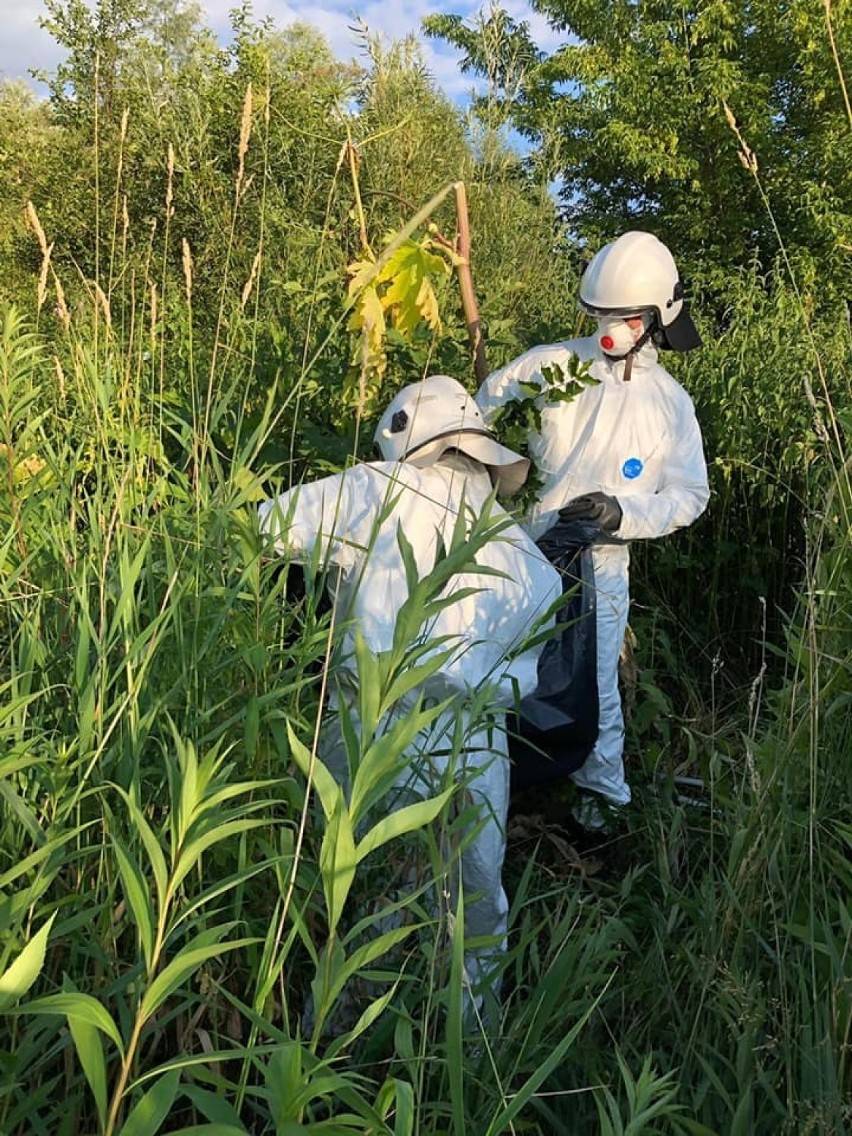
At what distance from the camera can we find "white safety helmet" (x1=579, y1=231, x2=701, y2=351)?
3.12m

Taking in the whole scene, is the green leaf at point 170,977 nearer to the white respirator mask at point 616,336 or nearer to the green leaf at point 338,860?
the green leaf at point 338,860

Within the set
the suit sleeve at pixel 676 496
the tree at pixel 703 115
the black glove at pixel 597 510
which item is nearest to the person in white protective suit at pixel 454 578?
the black glove at pixel 597 510

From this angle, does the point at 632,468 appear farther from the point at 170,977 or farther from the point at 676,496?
the point at 170,977

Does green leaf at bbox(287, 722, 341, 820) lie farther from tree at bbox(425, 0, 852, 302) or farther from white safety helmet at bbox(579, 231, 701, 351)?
tree at bbox(425, 0, 852, 302)

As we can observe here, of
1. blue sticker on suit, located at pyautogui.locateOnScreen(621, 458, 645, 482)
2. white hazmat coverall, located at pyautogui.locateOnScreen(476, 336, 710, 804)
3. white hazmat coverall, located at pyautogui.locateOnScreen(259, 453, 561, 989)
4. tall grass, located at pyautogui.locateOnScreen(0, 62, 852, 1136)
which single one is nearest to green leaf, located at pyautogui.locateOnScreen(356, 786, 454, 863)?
tall grass, located at pyautogui.locateOnScreen(0, 62, 852, 1136)

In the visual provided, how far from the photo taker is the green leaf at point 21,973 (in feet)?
2.60

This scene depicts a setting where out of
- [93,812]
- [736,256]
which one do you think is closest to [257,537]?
[93,812]

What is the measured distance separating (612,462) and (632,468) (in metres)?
0.07

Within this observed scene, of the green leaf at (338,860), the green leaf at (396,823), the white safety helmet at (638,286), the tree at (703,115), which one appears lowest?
the green leaf at (338,860)

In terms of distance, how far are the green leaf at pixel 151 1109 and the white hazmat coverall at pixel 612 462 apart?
2.26 metres

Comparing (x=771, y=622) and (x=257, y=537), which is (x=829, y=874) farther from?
(x=771, y=622)

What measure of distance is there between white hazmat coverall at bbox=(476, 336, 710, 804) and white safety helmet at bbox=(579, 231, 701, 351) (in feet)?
0.40

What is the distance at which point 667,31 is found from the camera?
1483 cm

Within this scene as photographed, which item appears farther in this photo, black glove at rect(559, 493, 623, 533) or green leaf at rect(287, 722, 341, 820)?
black glove at rect(559, 493, 623, 533)
